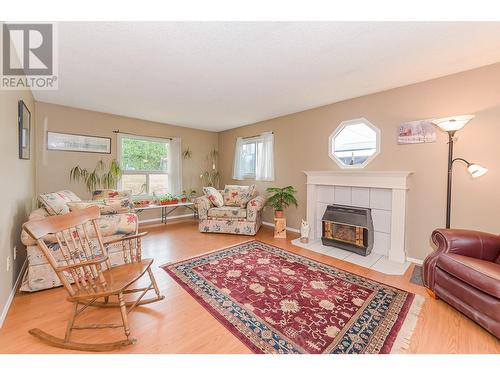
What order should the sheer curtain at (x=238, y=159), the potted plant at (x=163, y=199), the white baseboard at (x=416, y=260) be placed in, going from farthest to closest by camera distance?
1. the sheer curtain at (x=238, y=159)
2. the potted plant at (x=163, y=199)
3. the white baseboard at (x=416, y=260)

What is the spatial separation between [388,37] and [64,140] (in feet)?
16.1

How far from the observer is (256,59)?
7.22 feet

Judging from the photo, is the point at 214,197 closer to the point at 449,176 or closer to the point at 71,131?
the point at 71,131

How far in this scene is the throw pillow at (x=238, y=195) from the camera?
4414mm

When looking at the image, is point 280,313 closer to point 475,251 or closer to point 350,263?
point 350,263

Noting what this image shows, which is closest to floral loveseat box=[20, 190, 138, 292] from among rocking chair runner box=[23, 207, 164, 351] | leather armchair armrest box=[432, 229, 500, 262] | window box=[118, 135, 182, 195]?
rocking chair runner box=[23, 207, 164, 351]

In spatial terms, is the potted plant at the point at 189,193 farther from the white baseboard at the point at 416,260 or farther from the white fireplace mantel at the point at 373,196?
the white baseboard at the point at 416,260

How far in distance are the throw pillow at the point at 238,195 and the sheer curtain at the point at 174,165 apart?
1.40 meters

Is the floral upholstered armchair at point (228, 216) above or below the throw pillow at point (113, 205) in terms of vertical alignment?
below

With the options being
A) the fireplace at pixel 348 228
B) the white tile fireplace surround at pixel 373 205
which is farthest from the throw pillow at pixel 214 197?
the fireplace at pixel 348 228

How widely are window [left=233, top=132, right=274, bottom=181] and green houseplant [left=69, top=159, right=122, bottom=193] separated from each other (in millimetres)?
2583

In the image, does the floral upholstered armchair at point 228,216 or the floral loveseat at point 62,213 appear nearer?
the floral loveseat at point 62,213
